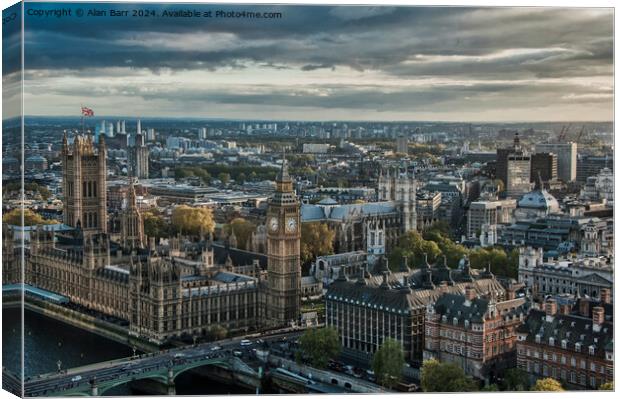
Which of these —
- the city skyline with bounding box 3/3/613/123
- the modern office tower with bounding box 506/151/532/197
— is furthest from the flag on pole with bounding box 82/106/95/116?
the modern office tower with bounding box 506/151/532/197

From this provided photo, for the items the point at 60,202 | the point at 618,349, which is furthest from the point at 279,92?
the point at 60,202

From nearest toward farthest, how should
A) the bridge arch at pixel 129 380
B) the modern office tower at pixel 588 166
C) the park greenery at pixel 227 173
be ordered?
1. the bridge arch at pixel 129 380
2. the modern office tower at pixel 588 166
3. the park greenery at pixel 227 173

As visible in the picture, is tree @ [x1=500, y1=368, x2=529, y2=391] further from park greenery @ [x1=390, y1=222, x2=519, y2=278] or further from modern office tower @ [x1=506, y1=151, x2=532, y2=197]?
modern office tower @ [x1=506, y1=151, x2=532, y2=197]

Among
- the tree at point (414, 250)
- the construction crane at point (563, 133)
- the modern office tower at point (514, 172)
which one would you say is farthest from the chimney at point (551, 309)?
the modern office tower at point (514, 172)

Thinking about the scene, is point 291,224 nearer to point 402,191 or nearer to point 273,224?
point 273,224

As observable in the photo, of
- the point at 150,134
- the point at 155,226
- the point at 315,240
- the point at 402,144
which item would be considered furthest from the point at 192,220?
the point at 402,144

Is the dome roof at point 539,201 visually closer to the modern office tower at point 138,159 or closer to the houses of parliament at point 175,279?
the houses of parliament at point 175,279

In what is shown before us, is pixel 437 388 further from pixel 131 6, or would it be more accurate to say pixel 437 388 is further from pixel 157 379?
pixel 131 6
